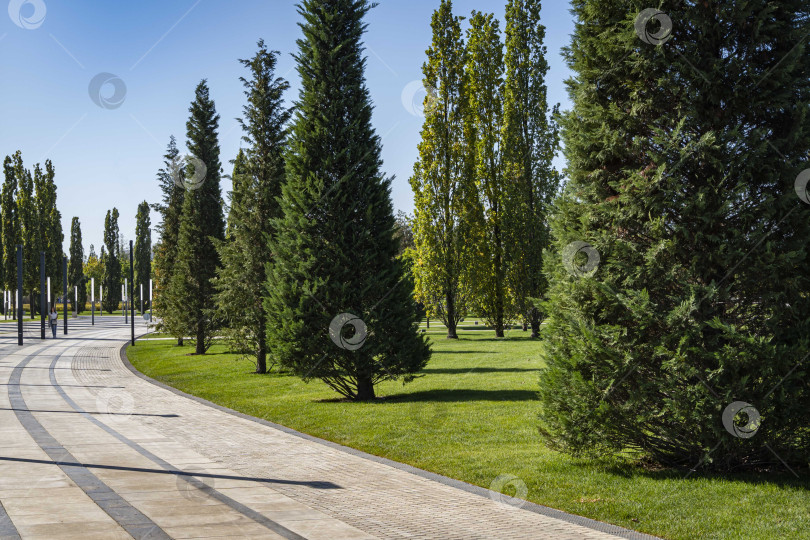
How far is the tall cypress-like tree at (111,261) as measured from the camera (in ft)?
343

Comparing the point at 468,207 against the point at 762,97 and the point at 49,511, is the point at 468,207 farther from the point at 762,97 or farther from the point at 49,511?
the point at 49,511

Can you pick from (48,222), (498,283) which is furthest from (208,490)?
(48,222)

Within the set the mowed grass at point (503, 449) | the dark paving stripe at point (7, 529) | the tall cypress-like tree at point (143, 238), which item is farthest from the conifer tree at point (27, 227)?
the dark paving stripe at point (7, 529)

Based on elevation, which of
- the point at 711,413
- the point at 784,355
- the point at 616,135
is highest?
the point at 616,135

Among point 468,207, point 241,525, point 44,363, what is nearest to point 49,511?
point 241,525

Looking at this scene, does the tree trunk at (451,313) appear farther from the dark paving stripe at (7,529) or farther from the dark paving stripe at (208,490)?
the dark paving stripe at (7,529)

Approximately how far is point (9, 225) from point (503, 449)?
7390 centimetres

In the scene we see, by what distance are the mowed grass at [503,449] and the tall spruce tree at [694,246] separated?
58 cm

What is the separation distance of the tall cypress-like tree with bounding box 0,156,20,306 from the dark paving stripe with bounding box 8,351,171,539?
217 ft

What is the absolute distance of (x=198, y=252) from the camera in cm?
3244

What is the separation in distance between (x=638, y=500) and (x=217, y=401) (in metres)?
11.5

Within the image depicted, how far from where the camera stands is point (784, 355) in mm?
7359

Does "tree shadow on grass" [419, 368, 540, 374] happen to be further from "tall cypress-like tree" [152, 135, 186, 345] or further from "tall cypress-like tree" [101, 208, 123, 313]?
"tall cypress-like tree" [101, 208, 123, 313]

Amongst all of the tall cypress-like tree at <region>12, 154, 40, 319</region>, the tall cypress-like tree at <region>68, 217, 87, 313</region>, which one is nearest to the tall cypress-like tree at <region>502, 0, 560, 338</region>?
the tall cypress-like tree at <region>12, 154, 40, 319</region>
